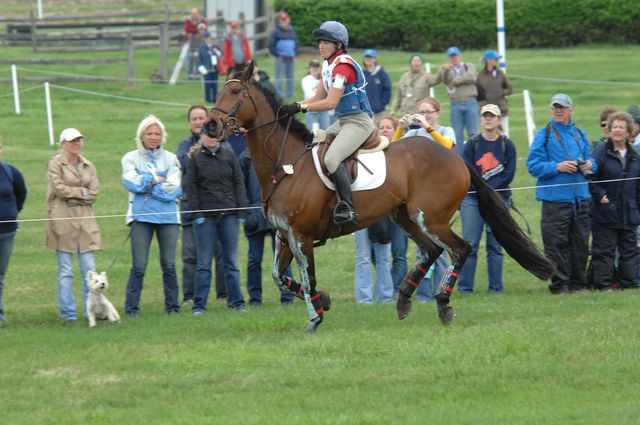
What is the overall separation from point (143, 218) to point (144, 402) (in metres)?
4.47

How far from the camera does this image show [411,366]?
33.1 feet

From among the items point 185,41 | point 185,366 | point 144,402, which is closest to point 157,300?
point 185,366

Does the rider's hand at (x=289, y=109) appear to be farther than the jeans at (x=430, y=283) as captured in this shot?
No

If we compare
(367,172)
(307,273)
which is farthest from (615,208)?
(307,273)

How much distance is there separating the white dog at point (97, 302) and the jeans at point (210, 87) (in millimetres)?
17792

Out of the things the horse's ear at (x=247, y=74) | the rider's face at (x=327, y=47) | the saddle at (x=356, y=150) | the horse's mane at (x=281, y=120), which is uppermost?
the rider's face at (x=327, y=47)

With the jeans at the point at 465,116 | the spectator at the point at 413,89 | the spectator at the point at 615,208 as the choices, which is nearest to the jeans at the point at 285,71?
the spectator at the point at 413,89

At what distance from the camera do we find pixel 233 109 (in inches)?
461

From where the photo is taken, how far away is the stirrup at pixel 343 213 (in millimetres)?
11711

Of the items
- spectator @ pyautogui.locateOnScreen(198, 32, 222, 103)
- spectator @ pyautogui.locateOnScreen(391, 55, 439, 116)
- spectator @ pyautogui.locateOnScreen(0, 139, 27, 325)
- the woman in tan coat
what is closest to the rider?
the woman in tan coat

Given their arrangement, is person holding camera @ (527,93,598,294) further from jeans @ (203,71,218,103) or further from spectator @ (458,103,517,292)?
jeans @ (203,71,218,103)

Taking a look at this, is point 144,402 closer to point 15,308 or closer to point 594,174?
point 15,308

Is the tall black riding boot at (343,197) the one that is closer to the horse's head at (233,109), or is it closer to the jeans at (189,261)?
the horse's head at (233,109)

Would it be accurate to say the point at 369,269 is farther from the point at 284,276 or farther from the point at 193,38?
the point at 193,38
